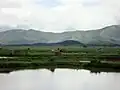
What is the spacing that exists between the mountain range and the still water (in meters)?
0.67

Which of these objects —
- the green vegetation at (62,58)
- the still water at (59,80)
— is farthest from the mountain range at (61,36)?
the still water at (59,80)

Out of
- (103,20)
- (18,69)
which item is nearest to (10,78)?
(18,69)

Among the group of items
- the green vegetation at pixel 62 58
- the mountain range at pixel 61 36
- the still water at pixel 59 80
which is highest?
the mountain range at pixel 61 36

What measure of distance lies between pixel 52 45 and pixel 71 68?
2.17 feet

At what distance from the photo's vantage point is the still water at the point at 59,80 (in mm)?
5212

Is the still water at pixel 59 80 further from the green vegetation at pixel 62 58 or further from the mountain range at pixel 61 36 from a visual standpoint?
the mountain range at pixel 61 36

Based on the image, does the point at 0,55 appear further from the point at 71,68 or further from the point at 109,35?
the point at 109,35

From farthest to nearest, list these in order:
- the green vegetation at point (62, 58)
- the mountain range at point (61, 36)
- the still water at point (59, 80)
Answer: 1. the green vegetation at point (62, 58)
2. the mountain range at point (61, 36)
3. the still water at point (59, 80)

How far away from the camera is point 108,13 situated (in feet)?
18.3

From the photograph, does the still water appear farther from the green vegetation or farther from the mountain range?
the mountain range

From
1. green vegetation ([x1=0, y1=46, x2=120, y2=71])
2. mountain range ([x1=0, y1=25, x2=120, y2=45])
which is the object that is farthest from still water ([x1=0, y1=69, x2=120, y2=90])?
mountain range ([x1=0, y1=25, x2=120, y2=45])

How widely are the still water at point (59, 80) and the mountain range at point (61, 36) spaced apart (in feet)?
2.21

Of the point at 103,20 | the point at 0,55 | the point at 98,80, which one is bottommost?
the point at 98,80

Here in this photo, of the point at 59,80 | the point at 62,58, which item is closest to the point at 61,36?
the point at 59,80
